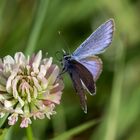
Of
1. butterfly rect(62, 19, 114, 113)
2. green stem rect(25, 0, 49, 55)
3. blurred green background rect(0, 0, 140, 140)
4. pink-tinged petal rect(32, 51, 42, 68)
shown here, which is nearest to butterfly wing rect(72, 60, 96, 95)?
butterfly rect(62, 19, 114, 113)

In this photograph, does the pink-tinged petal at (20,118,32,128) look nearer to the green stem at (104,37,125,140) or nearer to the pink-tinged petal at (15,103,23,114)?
the pink-tinged petal at (15,103,23,114)

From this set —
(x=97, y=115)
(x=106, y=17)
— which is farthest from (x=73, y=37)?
(x=97, y=115)

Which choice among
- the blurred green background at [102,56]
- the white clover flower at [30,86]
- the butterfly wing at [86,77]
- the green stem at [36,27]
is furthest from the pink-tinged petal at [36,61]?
the blurred green background at [102,56]

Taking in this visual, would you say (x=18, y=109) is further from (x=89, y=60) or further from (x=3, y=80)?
(x=89, y=60)

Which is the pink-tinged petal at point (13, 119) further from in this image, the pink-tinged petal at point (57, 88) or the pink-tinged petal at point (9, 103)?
the pink-tinged petal at point (57, 88)

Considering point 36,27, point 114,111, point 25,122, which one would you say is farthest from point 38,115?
point 114,111

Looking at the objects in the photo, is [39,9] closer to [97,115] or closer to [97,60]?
[97,60]
